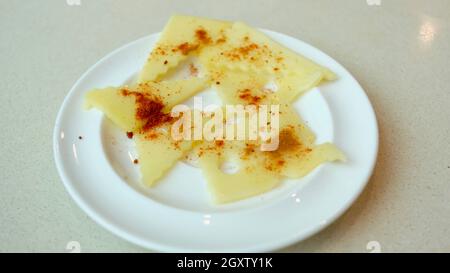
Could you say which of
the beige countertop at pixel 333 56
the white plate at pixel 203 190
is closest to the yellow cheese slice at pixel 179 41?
the white plate at pixel 203 190

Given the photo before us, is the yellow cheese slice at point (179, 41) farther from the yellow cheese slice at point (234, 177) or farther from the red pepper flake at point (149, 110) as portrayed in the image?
the yellow cheese slice at point (234, 177)

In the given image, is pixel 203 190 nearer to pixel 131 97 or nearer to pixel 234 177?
pixel 234 177

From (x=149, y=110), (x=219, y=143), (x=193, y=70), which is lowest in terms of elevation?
(x=219, y=143)

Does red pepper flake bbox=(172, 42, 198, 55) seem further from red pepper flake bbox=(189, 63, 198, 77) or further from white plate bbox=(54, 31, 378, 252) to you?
white plate bbox=(54, 31, 378, 252)

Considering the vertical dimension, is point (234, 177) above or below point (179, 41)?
below

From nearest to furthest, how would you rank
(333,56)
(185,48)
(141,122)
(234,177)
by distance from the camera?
(234,177)
(141,122)
(185,48)
(333,56)

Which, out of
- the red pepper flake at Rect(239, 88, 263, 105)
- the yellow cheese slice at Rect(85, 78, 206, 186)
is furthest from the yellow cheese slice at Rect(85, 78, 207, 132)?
the red pepper flake at Rect(239, 88, 263, 105)

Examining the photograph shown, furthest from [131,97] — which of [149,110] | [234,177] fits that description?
[234,177]

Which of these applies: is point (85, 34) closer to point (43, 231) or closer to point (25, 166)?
point (25, 166)
